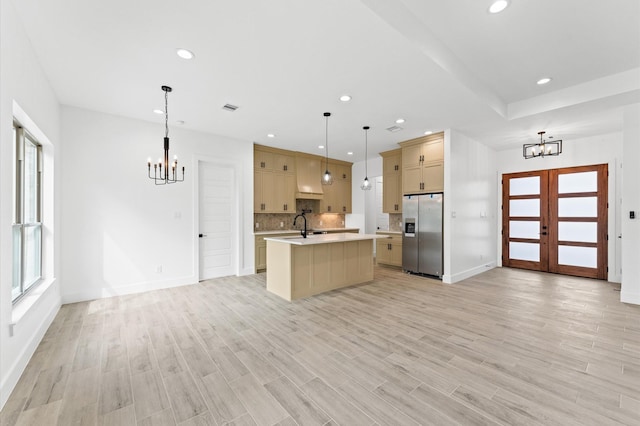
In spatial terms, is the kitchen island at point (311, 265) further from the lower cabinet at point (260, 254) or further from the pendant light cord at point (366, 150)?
the pendant light cord at point (366, 150)

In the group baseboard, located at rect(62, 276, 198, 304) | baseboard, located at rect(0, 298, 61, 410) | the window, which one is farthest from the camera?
baseboard, located at rect(62, 276, 198, 304)

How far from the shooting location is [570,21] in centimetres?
262

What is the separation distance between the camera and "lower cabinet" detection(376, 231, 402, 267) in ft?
21.4

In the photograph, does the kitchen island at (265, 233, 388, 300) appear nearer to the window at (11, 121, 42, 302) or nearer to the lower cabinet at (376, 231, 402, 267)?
the lower cabinet at (376, 231, 402, 267)

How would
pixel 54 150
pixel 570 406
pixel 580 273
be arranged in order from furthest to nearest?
pixel 580 273, pixel 54 150, pixel 570 406

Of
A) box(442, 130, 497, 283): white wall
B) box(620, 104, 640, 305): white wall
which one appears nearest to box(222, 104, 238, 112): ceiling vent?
box(442, 130, 497, 283): white wall

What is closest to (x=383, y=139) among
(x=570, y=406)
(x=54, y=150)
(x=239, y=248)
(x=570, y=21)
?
(x=570, y=21)

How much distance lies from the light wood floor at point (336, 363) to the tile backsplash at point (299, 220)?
9.55ft

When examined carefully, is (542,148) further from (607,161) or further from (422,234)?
(422,234)

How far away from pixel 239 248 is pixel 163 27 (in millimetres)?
4266

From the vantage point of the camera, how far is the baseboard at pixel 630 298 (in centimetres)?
394

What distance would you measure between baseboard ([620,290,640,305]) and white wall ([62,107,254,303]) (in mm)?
7138

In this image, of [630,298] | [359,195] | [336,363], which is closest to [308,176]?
[359,195]

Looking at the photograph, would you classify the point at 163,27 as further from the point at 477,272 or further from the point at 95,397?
the point at 477,272
